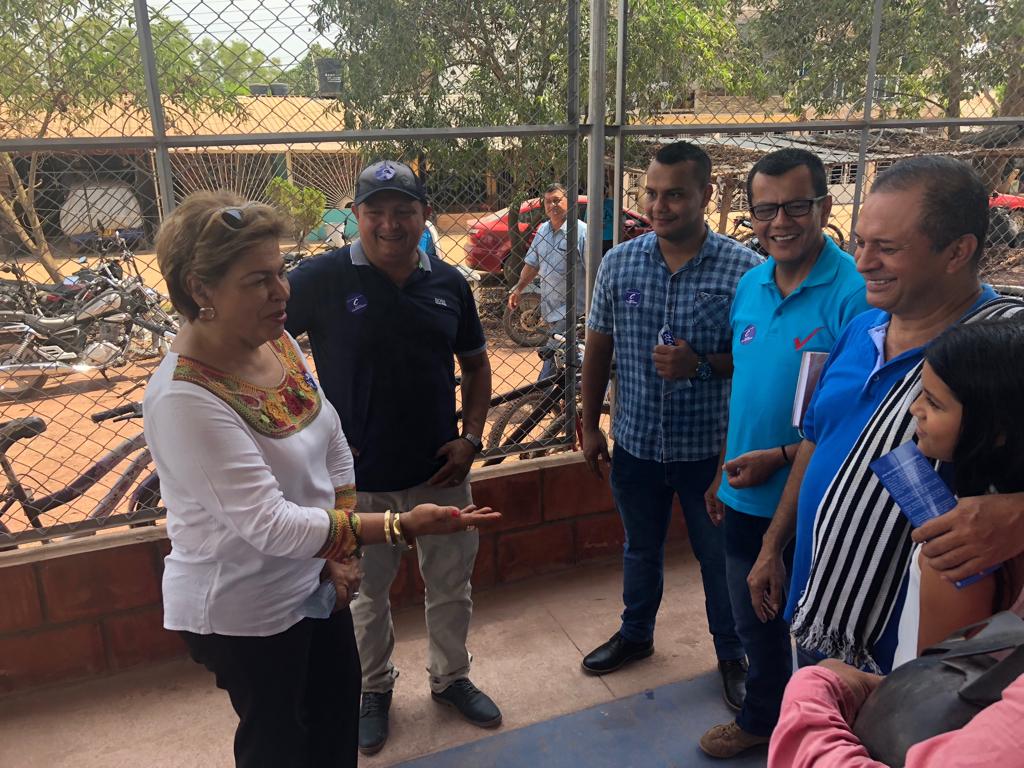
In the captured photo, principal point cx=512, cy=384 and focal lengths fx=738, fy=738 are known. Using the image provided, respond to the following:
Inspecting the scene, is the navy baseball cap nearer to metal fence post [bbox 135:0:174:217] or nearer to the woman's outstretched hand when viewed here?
metal fence post [bbox 135:0:174:217]

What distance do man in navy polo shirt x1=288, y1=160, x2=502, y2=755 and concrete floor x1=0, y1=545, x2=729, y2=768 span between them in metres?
0.13

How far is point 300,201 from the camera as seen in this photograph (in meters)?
2.78

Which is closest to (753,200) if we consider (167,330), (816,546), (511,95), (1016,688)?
(816,546)

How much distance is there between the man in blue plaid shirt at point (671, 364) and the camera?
2.49 meters

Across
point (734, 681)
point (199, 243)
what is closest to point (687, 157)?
point (199, 243)

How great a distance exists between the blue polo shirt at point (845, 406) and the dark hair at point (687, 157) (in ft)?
2.94

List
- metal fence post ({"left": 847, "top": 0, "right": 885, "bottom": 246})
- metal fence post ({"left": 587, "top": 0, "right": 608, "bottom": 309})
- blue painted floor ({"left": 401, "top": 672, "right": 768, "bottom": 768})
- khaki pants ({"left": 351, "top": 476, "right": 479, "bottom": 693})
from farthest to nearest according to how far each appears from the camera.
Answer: metal fence post ({"left": 847, "top": 0, "right": 885, "bottom": 246}) → metal fence post ({"left": 587, "top": 0, "right": 608, "bottom": 309}) → khaki pants ({"left": 351, "top": 476, "right": 479, "bottom": 693}) → blue painted floor ({"left": 401, "top": 672, "right": 768, "bottom": 768})

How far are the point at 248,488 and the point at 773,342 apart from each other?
1.46 meters

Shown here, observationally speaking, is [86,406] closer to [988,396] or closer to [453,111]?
[453,111]

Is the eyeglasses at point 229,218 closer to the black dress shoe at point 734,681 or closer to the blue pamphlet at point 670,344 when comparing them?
the blue pamphlet at point 670,344

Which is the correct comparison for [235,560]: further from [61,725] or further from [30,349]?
[30,349]

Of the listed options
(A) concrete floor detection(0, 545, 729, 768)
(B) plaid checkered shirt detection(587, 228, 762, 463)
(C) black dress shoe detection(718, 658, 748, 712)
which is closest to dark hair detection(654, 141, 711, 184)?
(B) plaid checkered shirt detection(587, 228, 762, 463)

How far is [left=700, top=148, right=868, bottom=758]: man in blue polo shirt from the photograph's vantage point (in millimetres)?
2078

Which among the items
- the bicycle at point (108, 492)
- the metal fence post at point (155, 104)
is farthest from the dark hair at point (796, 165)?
the bicycle at point (108, 492)
